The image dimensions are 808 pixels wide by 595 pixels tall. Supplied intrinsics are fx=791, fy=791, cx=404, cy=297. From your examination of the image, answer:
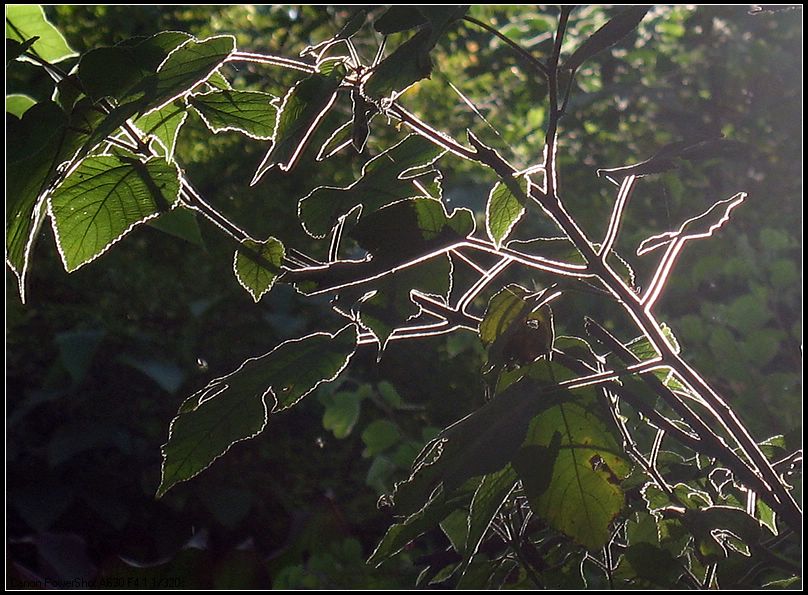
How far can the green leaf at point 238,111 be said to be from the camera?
64 centimetres

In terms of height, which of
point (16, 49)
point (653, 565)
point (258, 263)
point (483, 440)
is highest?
point (16, 49)

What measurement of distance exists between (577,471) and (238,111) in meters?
0.39

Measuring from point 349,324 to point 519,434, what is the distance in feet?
0.65

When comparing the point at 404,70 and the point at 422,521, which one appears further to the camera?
the point at 422,521

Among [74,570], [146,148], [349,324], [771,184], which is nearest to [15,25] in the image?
[146,148]

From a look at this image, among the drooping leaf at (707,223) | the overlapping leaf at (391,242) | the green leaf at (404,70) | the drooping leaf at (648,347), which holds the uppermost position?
the green leaf at (404,70)

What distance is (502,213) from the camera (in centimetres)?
60

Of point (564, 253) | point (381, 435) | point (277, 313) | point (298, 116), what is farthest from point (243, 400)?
point (277, 313)

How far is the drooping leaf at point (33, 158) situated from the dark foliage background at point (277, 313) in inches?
56.1

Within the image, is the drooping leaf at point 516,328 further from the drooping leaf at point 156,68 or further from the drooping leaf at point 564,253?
the drooping leaf at point 156,68

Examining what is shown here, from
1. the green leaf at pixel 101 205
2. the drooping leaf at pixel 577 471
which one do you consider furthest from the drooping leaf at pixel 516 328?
the green leaf at pixel 101 205

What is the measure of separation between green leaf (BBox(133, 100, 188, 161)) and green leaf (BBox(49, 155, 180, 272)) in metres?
0.09

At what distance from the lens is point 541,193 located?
57 centimetres

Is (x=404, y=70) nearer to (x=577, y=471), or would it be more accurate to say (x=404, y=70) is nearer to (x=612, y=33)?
(x=612, y=33)
